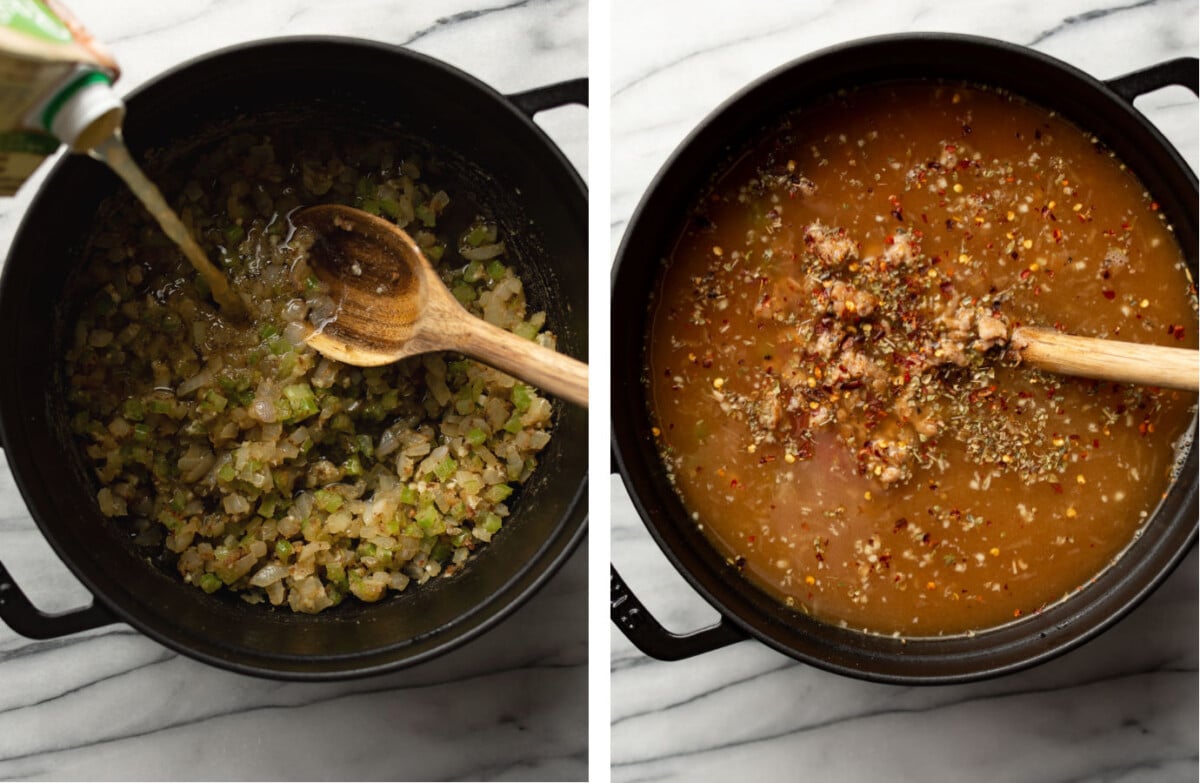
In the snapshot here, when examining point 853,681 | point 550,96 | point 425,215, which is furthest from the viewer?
point 853,681

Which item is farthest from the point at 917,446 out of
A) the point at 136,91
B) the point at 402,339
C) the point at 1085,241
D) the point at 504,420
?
the point at 136,91

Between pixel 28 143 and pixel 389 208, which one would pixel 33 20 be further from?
pixel 389 208

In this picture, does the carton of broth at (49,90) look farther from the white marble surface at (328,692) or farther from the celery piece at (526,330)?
the celery piece at (526,330)

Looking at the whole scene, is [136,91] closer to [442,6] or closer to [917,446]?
[442,6]

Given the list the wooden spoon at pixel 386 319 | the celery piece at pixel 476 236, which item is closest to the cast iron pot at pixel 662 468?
the wooden spoon at pixel 386 319

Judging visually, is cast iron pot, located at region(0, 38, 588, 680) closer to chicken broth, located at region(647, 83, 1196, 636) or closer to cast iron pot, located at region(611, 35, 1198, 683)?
cast iron pot, located at region(611, 35, 1198, 683)

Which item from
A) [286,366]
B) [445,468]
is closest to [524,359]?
[445,468]

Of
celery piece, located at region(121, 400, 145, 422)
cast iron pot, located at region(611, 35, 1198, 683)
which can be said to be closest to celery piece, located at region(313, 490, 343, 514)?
celery piece, located at region(121, 400, 145, 422)
